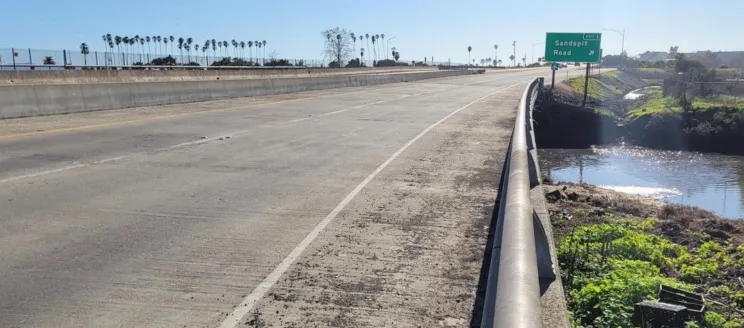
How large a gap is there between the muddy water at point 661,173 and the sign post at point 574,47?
13.2 meters

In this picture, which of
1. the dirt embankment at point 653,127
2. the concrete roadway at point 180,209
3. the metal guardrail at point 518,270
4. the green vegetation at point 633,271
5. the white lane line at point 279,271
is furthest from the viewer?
the dirt embankment at point 653,127

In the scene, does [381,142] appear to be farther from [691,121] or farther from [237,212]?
[691,121]

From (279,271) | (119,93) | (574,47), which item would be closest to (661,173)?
(119,93)

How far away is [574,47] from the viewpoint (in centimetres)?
4603

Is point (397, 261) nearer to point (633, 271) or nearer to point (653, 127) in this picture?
point (633, 271)

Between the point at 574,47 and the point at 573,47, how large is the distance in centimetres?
7

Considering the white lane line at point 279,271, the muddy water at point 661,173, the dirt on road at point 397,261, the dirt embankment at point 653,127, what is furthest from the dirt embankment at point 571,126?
the white lane line at point 279,271

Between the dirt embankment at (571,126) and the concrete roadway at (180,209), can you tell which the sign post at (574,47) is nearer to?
the dirt embankment at (571,126)

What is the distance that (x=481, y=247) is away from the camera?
6500 millimetres

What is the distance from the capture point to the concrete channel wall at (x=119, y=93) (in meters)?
18.7

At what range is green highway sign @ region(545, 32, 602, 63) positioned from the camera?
149 ft

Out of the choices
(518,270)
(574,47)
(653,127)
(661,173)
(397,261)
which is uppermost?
(574,47)

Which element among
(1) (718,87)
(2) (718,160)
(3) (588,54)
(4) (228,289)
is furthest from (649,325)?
(1) (718,87)

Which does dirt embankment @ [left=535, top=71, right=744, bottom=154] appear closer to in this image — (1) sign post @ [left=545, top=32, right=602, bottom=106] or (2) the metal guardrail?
(1) sign post @ [left=545, top=32, right=602, bottom=106]
